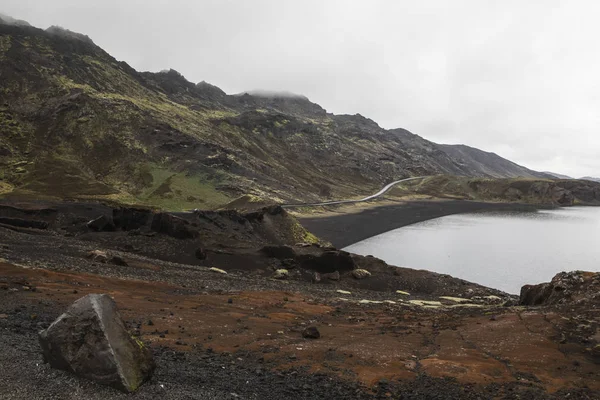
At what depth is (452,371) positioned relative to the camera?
47.5 ft

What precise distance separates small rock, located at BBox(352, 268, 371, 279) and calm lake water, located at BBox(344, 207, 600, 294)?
856 inches

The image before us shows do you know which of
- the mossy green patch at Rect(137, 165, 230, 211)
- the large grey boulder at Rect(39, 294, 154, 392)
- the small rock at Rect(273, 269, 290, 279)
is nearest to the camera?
the large grey boulder at Rect(39, 294, 154, 392)

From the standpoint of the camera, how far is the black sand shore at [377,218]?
93438 mm

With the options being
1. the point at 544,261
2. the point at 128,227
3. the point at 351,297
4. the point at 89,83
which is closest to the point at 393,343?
the point at 351,297

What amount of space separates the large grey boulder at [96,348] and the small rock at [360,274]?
113 feet

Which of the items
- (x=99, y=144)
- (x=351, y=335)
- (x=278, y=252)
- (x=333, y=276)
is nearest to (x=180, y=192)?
(x=99, y=144)

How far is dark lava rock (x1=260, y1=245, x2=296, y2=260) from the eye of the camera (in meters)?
45.1

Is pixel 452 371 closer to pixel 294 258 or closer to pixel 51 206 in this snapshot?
pixel 294 258

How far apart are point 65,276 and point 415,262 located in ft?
197

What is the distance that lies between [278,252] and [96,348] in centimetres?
3476

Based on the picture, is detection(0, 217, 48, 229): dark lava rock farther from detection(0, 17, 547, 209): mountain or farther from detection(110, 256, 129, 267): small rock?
detection(0, 17, 547, 209): mountain

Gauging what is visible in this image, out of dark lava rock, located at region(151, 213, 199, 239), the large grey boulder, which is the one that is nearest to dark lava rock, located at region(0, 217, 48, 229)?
dark lava rock, located at region(151, 213, 199, 239)

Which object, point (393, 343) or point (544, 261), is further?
point (544, 261)

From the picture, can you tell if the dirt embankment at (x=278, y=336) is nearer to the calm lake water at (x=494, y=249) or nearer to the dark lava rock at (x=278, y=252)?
the dark lava rock at (x=278, y=252)
